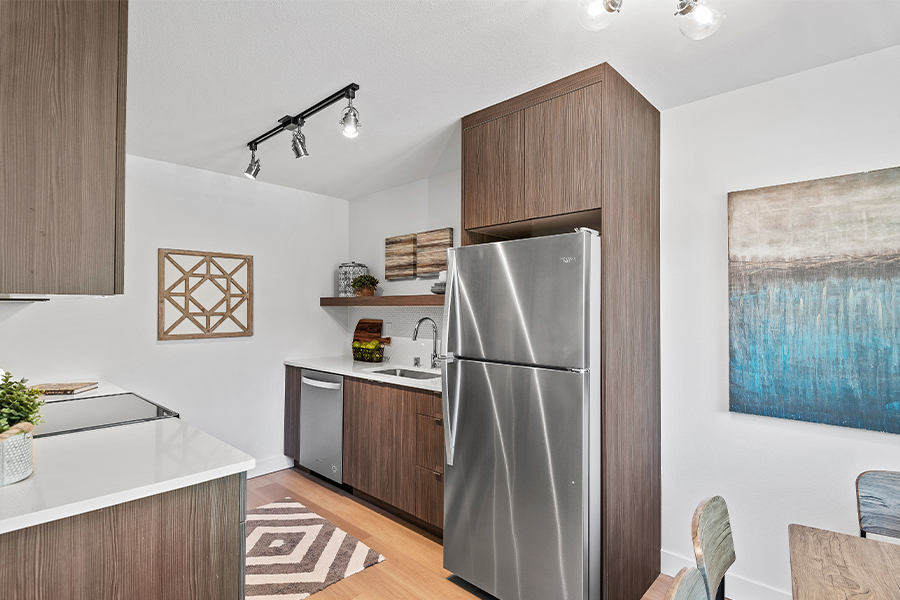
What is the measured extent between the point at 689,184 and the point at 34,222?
2.57 meters

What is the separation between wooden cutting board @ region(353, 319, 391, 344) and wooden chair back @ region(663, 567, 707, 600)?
3.22 m

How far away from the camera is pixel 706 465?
91.3 inches

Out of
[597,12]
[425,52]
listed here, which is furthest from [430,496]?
[597,12]

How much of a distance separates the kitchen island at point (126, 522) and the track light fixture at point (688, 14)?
160 cm

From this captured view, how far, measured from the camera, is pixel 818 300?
1.98m

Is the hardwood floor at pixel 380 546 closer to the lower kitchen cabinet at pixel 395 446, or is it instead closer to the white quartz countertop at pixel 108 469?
the lower kitchen cabinet at pixel 395 446

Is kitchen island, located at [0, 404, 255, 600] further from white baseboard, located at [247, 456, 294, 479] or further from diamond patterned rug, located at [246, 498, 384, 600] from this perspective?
white baseboard, located at [247, 456, 294, 479]

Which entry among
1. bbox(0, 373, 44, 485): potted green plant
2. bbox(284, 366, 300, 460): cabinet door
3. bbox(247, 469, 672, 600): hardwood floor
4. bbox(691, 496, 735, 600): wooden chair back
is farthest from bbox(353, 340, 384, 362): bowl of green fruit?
bbox(691, 496, 735, 600): wooden chair back

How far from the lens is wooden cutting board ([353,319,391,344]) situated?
13.4ft

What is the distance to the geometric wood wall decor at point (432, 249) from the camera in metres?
3.54

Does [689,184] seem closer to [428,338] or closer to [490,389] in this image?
[490,389]

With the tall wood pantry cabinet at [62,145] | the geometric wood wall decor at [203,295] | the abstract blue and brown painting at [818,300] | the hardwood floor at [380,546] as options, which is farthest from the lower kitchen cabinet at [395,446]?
the tall wood pantry cabinet at [62,145]

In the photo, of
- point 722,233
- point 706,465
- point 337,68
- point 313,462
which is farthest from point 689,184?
point 313,462

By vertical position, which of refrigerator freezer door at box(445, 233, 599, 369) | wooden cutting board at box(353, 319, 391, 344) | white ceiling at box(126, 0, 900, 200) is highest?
white ceiling at box(126, 0, 900, 200)
